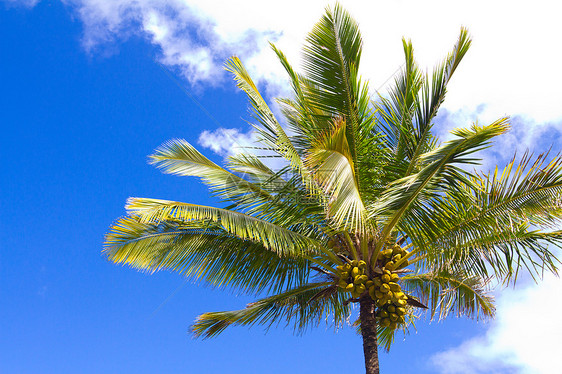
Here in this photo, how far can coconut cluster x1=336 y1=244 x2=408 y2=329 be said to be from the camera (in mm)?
7957

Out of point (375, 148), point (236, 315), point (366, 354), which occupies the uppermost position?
point (375, 148)

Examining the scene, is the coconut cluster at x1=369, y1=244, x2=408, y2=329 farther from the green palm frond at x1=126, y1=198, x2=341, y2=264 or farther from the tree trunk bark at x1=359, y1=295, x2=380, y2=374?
the green palm frond at x1=126, y1=198, x2=341, y2=264

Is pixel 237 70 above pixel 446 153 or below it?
above

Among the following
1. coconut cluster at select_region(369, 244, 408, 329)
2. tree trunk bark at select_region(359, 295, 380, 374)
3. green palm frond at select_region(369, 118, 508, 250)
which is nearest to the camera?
green palm frond at select_region(369, 118, 508, 250)

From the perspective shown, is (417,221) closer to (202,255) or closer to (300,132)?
(300,132)

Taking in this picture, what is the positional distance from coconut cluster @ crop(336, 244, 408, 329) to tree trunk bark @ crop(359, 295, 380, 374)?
13cm

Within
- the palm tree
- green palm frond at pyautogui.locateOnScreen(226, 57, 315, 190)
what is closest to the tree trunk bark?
the palm tree

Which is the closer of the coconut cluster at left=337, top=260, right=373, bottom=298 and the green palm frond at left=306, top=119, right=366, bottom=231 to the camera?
the green palm frond at left=306, top=119, right=366, bottom=231

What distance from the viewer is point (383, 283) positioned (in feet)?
26.2

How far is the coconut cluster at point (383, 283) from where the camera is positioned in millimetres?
7957

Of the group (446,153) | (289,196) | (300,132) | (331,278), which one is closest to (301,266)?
(331,278)

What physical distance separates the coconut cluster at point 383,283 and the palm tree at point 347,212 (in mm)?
21

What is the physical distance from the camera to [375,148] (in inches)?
332

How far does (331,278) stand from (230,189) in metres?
2.29
